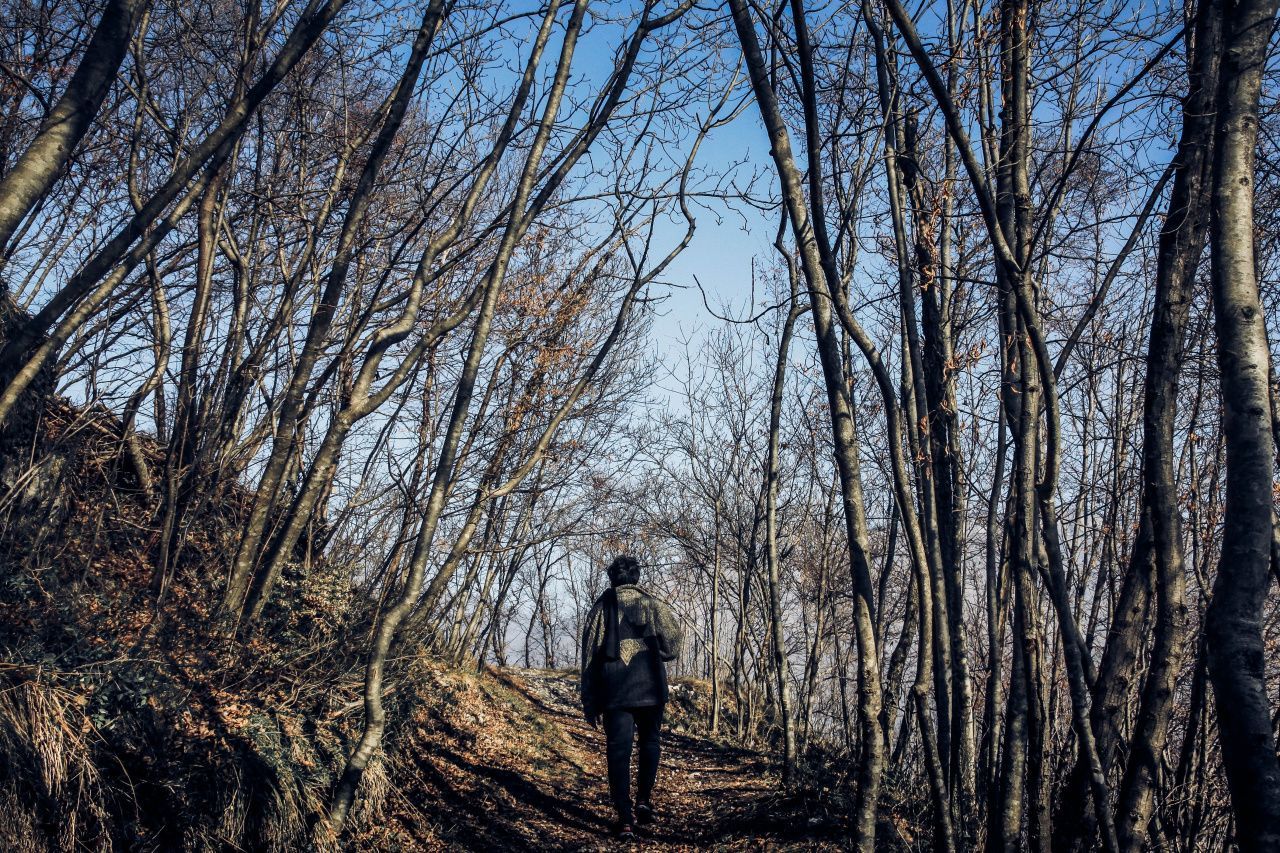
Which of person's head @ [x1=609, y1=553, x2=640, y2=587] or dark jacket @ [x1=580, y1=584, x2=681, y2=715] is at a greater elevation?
person's head @ [x1=609, y1=553, x2=640, y2=587]

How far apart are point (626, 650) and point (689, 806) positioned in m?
2.12

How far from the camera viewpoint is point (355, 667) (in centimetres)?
665

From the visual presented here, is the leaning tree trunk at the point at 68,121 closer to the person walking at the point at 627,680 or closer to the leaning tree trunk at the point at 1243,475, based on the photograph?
the person walking at the point at 627,680

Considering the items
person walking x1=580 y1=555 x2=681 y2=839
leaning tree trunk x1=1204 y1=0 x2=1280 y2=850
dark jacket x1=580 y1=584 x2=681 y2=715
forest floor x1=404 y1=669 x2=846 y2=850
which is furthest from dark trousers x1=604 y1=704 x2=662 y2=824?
leaning tree trunk x1=1204 y1=0 x2=1280 y2=850

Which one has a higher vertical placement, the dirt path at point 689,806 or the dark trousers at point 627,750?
the dark trousers at point 627,750

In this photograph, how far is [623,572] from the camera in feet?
22.7

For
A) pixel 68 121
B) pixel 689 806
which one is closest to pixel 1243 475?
pixel 68 121

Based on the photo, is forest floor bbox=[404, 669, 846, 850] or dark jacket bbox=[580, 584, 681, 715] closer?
forest floor bbox=[404, 669, 846, 850]

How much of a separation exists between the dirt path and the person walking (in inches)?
14.0

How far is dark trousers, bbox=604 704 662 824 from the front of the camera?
6.33 m

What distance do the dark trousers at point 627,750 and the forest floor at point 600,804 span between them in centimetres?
30

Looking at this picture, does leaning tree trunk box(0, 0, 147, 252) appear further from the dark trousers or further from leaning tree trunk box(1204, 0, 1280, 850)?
the dark trousers

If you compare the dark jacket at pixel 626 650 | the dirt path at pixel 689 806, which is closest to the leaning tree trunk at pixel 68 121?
the dark jacket at pixel 626 650

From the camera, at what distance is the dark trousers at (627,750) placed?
6.33 m
